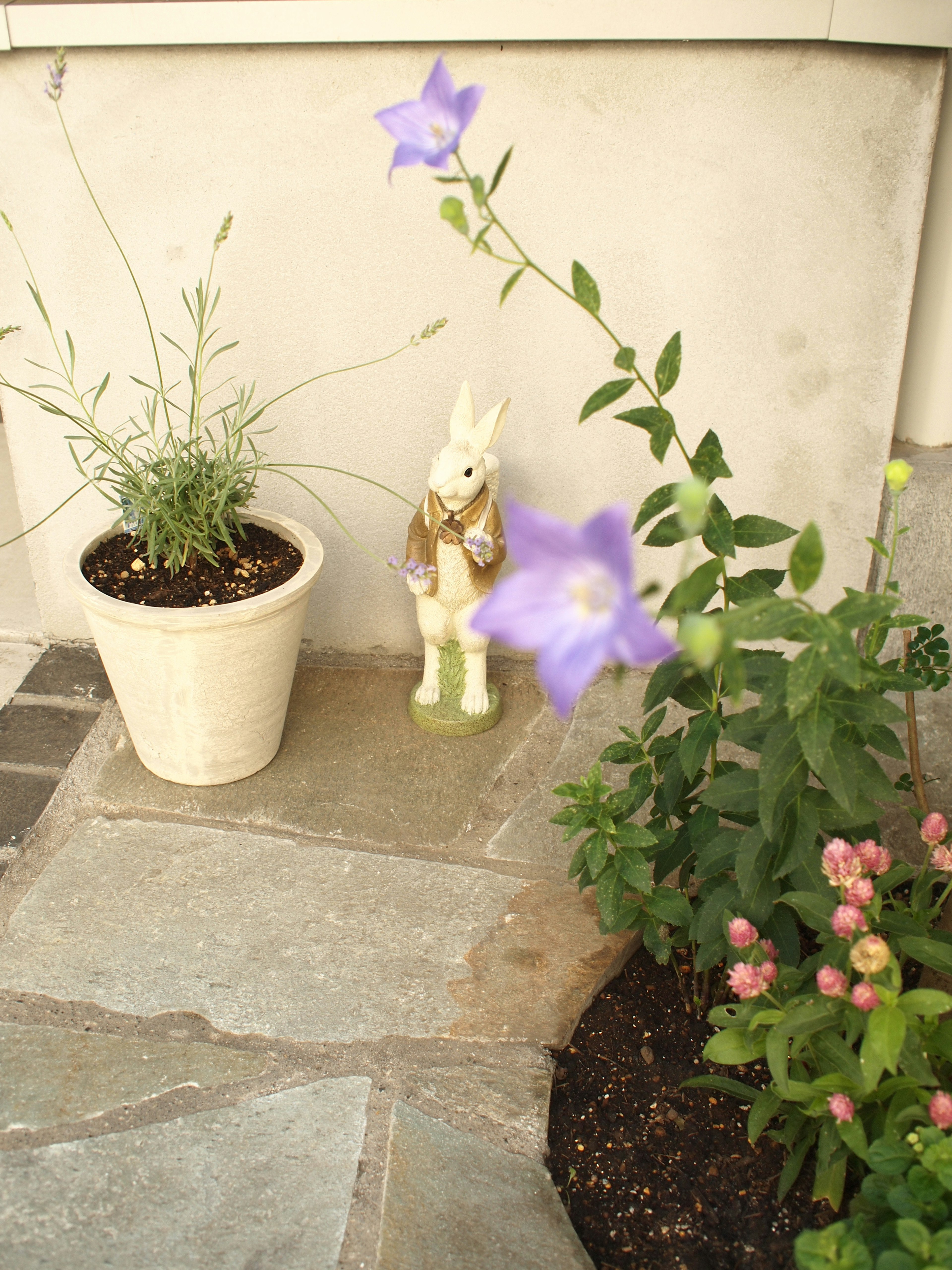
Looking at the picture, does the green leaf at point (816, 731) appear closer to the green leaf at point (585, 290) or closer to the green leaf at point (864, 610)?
the green leaf at point (864, 610)

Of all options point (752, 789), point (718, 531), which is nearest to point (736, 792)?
point (752, 789)

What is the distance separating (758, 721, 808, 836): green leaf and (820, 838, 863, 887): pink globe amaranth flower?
0.09 m

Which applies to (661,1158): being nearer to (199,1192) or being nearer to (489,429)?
(199,1192)

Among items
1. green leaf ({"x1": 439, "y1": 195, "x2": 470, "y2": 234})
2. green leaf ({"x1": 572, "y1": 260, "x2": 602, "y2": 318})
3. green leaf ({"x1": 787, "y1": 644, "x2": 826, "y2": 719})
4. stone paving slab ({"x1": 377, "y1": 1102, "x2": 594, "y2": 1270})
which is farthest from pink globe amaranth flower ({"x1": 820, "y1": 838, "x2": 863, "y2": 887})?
green leaf ({"x1": 439, "y1": 195, "x2": 470, "y2": 234})

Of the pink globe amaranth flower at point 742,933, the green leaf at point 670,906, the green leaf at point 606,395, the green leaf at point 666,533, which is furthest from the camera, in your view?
the green leaf at point 670,906

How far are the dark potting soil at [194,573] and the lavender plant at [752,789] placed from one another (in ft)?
3.08

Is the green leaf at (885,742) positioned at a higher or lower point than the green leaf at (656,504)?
lower

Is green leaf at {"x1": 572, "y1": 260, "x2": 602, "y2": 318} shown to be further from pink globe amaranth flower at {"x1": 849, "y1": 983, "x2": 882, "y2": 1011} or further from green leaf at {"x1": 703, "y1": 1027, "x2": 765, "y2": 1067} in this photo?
green leaf at {"x1": 703, "y1": 1027, "x2": 765, "y2": 1067}

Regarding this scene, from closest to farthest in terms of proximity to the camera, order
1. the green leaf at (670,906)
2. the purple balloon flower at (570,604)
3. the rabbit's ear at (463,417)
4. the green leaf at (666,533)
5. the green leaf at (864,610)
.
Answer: the purple balloon flower at (570,604), the green leaf at (864,610), the green leaf at (666,533), the green leaf at (670,906), the rabbit's ear at (463,417)

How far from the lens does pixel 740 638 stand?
1021 millimetres

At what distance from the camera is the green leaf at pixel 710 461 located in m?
1.43

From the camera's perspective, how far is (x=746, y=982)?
134 cm

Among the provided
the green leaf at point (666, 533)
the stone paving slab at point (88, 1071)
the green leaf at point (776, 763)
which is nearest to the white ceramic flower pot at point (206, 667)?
the stone paving slab at point (88, 1071)

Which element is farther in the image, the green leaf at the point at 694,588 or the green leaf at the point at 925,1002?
the green leaf at the point at 925,1002
